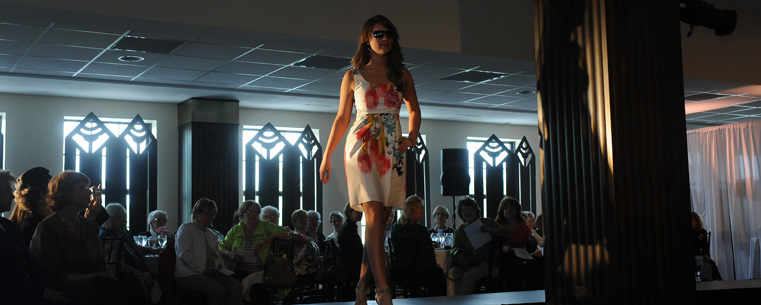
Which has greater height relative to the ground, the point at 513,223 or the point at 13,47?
the point at 13,47

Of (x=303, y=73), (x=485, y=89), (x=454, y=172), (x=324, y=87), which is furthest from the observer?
(x=454, y=172)

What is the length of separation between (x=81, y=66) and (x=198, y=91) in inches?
72.0

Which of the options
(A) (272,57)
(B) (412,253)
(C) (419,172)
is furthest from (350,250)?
(C) (419,172)

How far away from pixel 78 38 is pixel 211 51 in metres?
1.25

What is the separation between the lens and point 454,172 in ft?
39.5

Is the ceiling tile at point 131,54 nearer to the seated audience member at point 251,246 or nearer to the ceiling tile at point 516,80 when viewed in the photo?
the seated audience member at point 251,246

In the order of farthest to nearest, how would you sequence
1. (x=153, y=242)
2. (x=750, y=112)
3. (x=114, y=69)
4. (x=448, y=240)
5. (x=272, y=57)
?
(x=750, y=112) < (x=448, y=240) < (x=114, y=69) < (x=272, y=57) < (x=153, y=242)

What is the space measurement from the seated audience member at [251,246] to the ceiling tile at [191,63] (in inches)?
78.9

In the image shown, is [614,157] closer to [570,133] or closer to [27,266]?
[570,133]

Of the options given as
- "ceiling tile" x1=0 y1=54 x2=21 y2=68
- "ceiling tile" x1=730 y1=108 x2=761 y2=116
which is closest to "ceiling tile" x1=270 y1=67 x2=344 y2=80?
"ceiling tile" x1=0 y1=54 x2=21 y2=68

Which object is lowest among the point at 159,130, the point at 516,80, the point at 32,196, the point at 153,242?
the point at 153,242

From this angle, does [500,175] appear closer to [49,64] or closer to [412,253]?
[412,253]

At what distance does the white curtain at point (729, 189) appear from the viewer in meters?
9.79

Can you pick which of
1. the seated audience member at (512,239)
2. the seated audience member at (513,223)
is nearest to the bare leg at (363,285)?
the seated audience member at (512,239)
